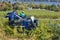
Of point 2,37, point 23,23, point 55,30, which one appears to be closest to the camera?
point 2,37

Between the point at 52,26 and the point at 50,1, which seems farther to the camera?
the point at 50,1

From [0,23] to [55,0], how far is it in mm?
23546

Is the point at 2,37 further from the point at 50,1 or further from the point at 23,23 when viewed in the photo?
the point at 50,1

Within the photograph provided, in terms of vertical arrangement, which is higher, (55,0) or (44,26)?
(44,26)

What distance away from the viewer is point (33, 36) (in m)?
9.52

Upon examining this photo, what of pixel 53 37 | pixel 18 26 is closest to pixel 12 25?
pixel 18 26

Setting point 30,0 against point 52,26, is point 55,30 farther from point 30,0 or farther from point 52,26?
point 30,0

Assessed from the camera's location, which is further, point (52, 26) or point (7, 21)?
point (7, 21)

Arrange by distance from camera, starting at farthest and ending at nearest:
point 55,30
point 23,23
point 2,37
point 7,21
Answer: point 7,21
point 23,23
point 55,30
point 2,37

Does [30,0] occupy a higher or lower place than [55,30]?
lower

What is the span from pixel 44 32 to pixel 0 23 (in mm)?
2070

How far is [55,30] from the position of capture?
390 inches

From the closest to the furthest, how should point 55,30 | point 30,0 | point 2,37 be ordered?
point 2,37 → point 55,30 → point 30,0

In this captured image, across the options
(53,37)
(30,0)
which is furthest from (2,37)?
(30,0)
